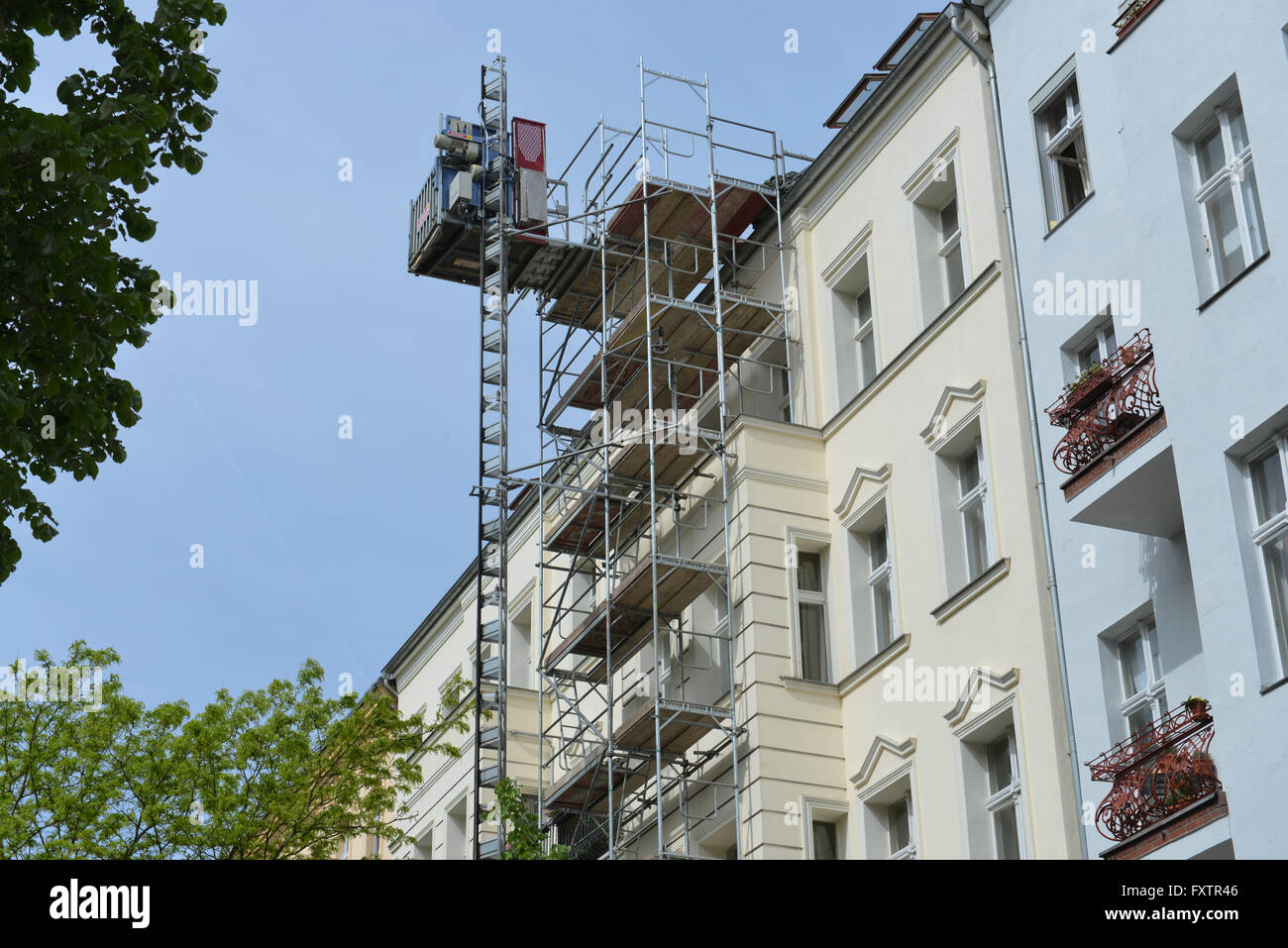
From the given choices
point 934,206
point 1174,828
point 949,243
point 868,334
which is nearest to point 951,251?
point 949,243

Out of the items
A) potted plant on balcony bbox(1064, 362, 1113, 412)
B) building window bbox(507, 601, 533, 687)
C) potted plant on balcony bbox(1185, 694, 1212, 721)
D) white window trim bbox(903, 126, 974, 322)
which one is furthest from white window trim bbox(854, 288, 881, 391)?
building window bbox(507, 601, 533, 687)

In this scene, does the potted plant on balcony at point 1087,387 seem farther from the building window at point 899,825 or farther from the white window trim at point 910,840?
the building window at point 899,825

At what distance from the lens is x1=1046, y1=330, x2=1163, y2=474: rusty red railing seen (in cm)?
1447

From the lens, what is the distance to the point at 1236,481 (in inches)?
502

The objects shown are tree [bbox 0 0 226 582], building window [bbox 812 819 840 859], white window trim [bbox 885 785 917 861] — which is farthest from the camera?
building window [bbox 812 819 840 859]

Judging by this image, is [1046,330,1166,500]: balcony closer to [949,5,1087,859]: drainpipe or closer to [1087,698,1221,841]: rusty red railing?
[949,5,1087,859]: drainpipe

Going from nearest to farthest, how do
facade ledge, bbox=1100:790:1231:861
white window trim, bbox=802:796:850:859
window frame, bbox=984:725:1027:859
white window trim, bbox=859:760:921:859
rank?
facade ledge, bbox=1100:790:1231:861, window frame, bbox=984:725:1027:859, white window trim, bbox=859:760:921:859, white window trim, bbox=802:796:850:859

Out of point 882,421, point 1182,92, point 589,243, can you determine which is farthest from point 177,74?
point 589,243

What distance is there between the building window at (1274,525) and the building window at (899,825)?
7.05 m

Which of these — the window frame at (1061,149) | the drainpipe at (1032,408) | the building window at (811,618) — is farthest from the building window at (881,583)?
the window frame at (1061,149)

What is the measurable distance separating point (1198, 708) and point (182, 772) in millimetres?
14861

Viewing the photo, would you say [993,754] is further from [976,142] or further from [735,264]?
[735,264]

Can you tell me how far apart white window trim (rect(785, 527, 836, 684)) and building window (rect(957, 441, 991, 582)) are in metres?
2.49

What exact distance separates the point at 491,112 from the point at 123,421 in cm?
1867
